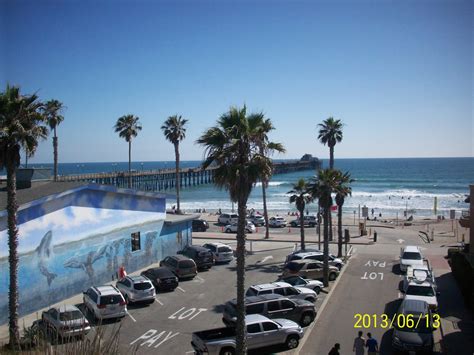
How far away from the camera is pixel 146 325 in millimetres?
19516

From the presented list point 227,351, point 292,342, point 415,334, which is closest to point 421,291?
point 415,334

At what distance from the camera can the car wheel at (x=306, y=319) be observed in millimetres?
19436

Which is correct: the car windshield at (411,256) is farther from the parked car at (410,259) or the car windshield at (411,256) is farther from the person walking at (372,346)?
the person walking at (372,346)

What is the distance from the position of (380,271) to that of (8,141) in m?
23.9

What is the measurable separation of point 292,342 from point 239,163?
7422 millimetres

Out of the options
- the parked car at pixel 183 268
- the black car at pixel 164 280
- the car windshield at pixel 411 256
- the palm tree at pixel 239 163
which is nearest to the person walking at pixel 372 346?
the palm tree at pixel 239 163

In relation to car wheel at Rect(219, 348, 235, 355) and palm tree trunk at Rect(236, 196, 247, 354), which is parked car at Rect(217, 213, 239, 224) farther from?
palm tree trunk at Rect(236, 196, 247, 354)

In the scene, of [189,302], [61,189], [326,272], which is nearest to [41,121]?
[61,189]

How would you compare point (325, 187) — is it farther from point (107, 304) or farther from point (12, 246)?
point (12, 246)

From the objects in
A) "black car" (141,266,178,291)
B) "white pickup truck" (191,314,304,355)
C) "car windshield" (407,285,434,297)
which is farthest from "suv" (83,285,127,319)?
"car windshield" (407,285,434,297)

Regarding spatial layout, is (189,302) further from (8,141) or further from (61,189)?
(8,141)

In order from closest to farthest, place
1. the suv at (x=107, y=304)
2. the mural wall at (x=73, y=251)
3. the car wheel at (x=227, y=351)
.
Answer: the car wheel at (x=227, y=351) → the suv at (x=107, y=304) → the mural wall at (x=73, y=251)
